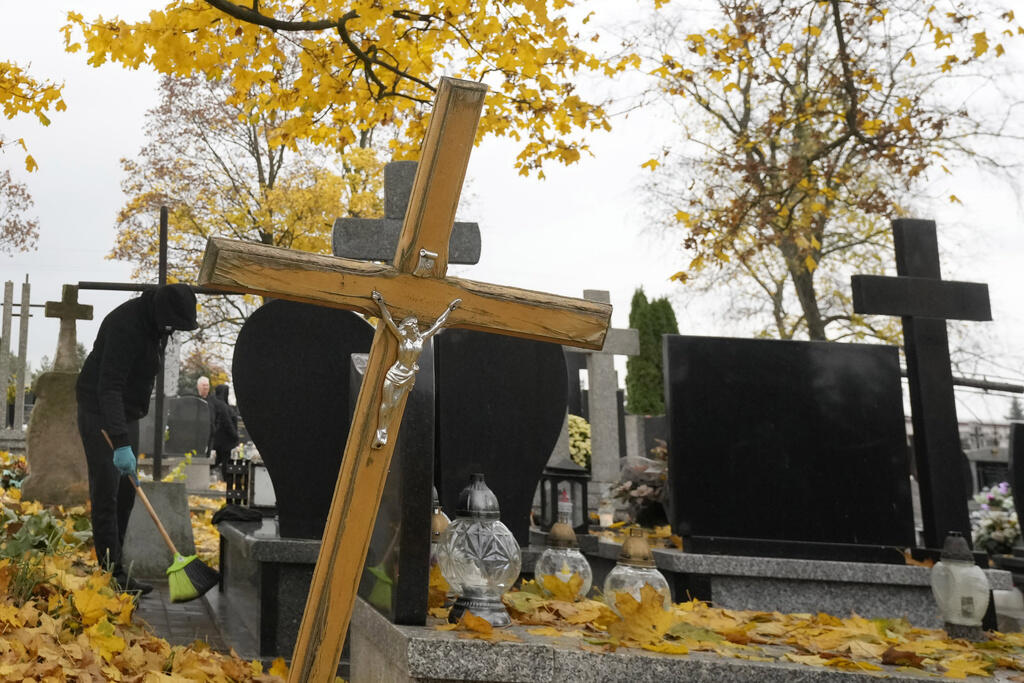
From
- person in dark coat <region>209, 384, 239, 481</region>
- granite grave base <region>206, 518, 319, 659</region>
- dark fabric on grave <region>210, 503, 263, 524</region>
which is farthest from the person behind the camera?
person in dark coat <region>209, 384, 239, 481</region>

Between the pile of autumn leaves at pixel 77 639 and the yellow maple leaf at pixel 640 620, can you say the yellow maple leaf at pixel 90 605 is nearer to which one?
the pile of autumn leaves at pixel 77 639

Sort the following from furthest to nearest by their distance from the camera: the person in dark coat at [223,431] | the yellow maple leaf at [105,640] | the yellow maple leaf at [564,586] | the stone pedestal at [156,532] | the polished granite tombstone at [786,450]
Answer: the person in dark coat at [223,431] → the stone pedestal at [156,532] → the polished granite tombstone at [786,450] → the yellow maple leaf at [564,586] → the yellow maple leaf at [105,640]

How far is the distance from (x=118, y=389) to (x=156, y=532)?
87.0 inches

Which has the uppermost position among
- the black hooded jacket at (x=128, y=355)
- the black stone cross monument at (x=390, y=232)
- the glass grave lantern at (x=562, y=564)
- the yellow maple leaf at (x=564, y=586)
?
the black stone cross monument at (x=390, y=232)

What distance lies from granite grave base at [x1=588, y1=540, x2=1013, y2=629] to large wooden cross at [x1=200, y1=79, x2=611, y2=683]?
2.88 m

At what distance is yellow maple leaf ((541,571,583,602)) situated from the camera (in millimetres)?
3770

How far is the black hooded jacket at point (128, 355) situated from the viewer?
530 cm

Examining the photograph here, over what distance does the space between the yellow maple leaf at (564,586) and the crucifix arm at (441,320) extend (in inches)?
55.8

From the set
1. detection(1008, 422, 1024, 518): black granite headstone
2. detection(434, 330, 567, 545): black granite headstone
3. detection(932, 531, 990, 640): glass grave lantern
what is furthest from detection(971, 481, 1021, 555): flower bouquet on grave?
detection(434, 330, 567, 545): black granite headstone

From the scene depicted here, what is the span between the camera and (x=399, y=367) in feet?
9.17

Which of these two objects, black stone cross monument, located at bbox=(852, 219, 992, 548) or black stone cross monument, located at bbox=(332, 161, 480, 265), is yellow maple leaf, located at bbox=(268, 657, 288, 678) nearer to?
black stone cross monument, located at bbox=(332, 161, 480, 265)

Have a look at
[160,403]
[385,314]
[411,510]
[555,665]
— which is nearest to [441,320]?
[385,314]

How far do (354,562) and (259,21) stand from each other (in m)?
3.55

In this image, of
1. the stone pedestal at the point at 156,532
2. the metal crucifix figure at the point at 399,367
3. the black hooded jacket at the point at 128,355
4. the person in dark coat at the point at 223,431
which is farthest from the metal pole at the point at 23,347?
the metal crucifix figure at the point at 399,367
